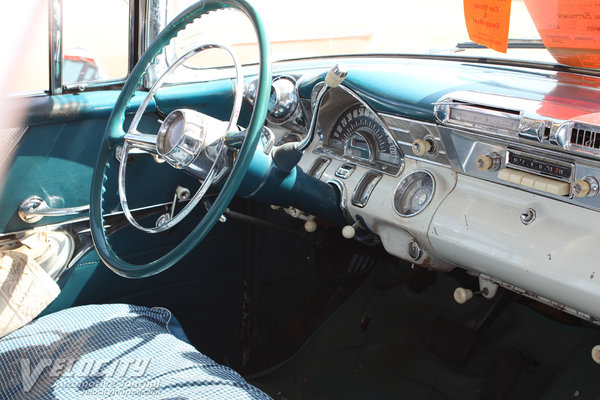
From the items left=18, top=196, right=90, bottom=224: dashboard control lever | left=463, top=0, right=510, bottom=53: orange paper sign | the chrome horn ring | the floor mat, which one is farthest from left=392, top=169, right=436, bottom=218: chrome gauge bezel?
left=18, top=196, right=90, bottom=224: dashboard control lever

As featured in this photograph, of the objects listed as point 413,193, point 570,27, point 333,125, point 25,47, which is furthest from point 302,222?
point 570,27

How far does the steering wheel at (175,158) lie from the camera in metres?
1.35

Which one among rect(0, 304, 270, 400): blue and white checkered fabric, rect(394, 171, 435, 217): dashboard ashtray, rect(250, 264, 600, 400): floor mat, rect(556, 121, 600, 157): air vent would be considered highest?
rect(556, 121, 600, 157): air vent

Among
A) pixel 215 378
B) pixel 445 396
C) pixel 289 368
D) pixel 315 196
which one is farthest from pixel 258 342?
pixel 215 378

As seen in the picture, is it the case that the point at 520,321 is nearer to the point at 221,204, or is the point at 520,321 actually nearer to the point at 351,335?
the point at 351,335

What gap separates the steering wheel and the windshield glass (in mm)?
497

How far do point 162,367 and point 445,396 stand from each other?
3.73ft

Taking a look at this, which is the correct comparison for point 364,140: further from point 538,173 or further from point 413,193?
point 538,173

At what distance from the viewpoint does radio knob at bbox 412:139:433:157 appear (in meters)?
1.61

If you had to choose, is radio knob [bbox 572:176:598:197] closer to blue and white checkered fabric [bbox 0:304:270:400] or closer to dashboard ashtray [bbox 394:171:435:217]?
dashboard ashtray [bbox 394:171:435:217]

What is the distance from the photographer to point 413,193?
171 centimetres

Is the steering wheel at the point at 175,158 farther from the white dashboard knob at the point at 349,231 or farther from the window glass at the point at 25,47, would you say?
the white dashboard knob at the point at 349,231

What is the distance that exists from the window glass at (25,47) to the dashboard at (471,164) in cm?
61

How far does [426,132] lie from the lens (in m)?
1.62
